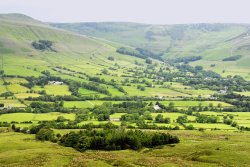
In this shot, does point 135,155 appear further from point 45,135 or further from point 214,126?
point 214,126

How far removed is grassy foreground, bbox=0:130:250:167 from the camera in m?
116

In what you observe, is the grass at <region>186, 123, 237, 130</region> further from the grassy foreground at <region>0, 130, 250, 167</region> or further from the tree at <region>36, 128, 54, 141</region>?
the tree at <region>36, 128, 54, 141</region>

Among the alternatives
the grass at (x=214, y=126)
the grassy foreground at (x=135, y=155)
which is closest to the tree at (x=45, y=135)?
the grassy foreground at (x=135, y=155)

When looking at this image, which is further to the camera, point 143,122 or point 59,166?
point 143,122

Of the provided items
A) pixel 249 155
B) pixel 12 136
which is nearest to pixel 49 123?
pixel 12 136

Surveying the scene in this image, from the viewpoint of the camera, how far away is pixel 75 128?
179 meters

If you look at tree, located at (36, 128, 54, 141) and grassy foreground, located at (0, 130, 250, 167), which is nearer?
grassy foreground, located at (0, 130, 250, 167)

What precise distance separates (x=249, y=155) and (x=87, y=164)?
163 ft

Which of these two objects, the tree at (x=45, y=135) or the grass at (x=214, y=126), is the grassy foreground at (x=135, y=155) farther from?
the grass at (x=214, y=126)

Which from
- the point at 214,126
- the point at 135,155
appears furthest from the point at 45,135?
the point at 214,126

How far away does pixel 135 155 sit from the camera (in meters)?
129

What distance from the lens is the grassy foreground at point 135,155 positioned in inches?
4560

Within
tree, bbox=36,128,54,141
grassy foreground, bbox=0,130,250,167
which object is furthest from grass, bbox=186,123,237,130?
tree, bbox=36,128,54,141

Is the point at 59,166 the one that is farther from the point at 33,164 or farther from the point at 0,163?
the point at 0,163
